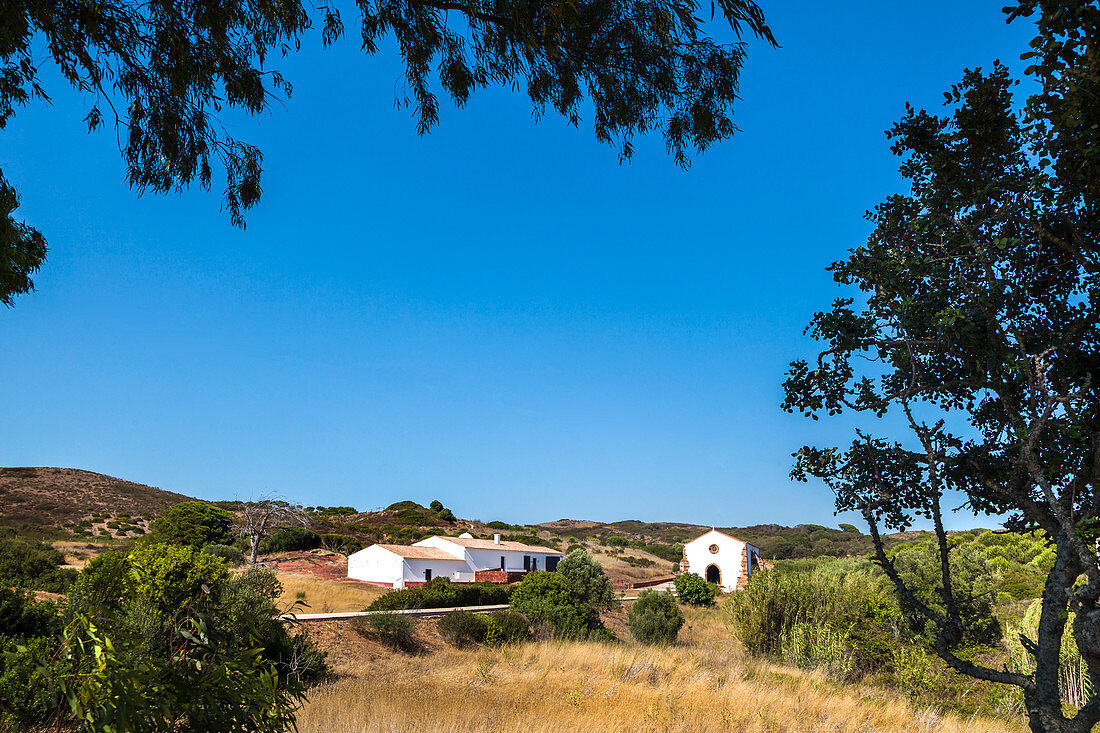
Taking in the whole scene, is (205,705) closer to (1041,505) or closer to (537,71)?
(537,71)

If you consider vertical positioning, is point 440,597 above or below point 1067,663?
above

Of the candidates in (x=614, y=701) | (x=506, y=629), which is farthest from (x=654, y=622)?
(x=614, y=701)

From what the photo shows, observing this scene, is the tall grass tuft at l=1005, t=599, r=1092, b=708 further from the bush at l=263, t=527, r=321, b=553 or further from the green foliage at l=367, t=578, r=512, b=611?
the bush at l=263, t=527, r=321, b=553

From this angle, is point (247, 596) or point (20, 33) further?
point (247, 596)

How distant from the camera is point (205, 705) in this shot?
2.37m

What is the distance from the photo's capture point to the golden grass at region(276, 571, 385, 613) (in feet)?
90.0

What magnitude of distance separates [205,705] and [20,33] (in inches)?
137

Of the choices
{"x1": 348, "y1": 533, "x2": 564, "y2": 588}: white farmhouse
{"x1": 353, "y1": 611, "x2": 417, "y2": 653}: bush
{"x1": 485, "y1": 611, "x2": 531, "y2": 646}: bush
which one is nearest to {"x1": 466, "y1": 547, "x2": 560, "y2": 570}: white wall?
{"x1": 348, "y1": 533, "x2": 564, "y2": 588}: white farmhouse

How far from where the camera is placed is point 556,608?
78.4ft

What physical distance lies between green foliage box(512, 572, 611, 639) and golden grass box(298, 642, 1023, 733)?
8851mm

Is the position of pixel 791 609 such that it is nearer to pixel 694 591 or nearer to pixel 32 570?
pixel 694 591

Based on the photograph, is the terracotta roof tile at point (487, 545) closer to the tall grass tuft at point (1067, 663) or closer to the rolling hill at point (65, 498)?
the rolling hill at point (65, 498)

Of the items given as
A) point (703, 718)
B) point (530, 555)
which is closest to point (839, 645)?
point (703, 718)

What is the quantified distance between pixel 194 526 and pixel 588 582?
24.9 metres
